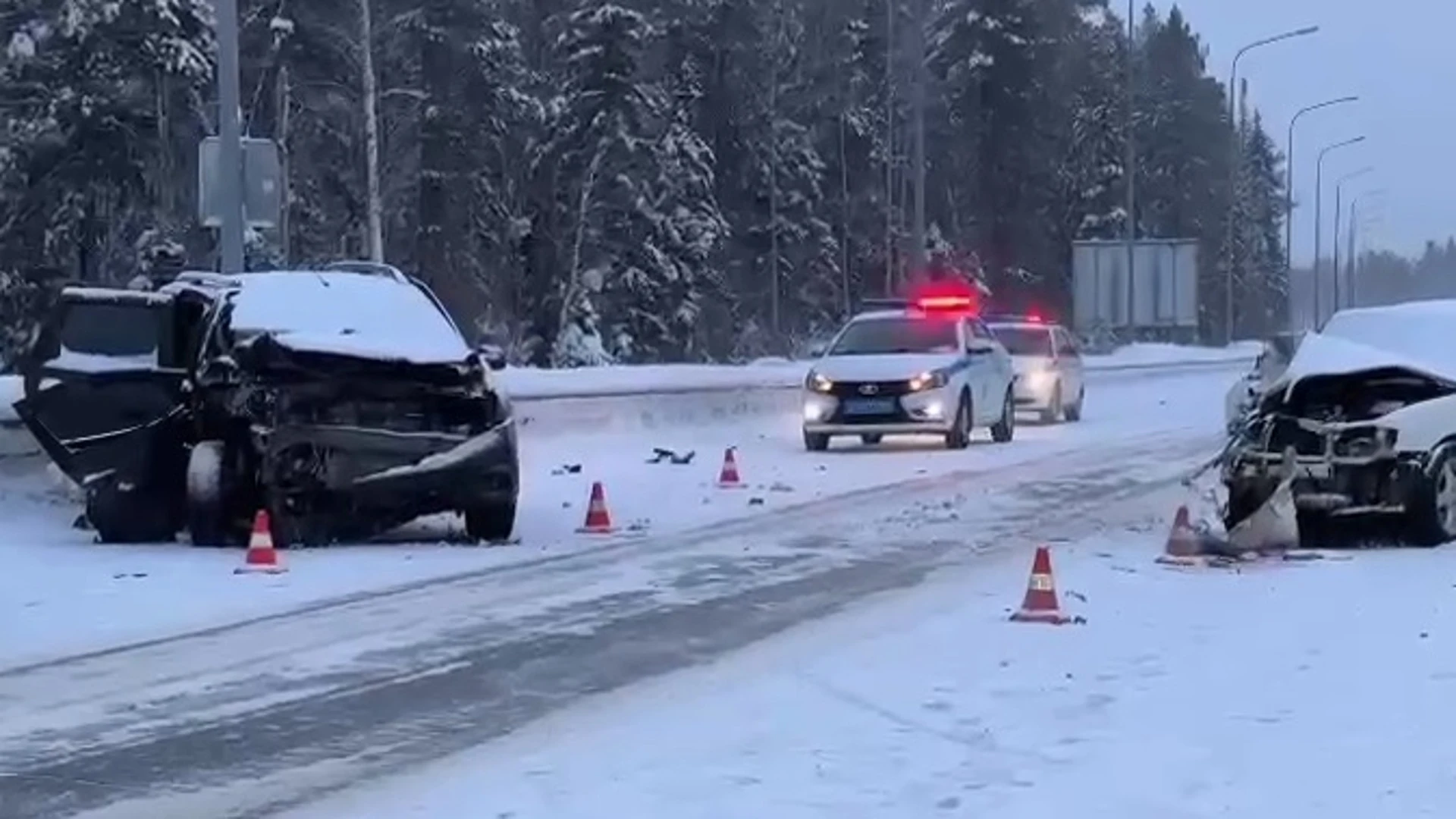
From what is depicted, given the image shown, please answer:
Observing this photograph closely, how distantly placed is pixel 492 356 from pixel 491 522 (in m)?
1.39

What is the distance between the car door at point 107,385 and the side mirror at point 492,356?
6.94ft

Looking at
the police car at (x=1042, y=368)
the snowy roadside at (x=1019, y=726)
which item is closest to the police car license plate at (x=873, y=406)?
the police car at (x=1042, y=368)

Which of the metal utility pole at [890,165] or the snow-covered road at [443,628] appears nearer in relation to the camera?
the snow-covered road at [443,628]

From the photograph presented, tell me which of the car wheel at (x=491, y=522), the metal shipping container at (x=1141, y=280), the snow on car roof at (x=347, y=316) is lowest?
the car wheel at (x=491, y=522)

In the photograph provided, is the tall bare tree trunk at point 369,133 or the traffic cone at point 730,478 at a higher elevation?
the tall bare tree trunk at point 369,133

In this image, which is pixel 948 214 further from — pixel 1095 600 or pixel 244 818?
pixel 244 818

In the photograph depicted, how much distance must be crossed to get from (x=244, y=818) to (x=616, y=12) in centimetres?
5339

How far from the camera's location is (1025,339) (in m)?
34.3

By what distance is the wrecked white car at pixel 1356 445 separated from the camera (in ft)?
48.3

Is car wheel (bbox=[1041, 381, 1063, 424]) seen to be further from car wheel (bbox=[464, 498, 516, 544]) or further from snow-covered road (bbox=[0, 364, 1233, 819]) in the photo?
car wheel (bbox=[464, 498, 516, 544])

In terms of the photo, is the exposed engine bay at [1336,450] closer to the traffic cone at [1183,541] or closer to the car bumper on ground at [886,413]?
the traffic cone at [1183,541]

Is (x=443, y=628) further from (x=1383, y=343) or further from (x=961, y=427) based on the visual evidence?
(x=961, y=427)

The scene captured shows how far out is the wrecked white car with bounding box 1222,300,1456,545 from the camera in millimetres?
14711

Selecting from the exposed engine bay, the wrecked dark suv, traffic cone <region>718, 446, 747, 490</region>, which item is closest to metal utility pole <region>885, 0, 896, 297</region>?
traffic cone <region>718, 446, 747, 490</region>
